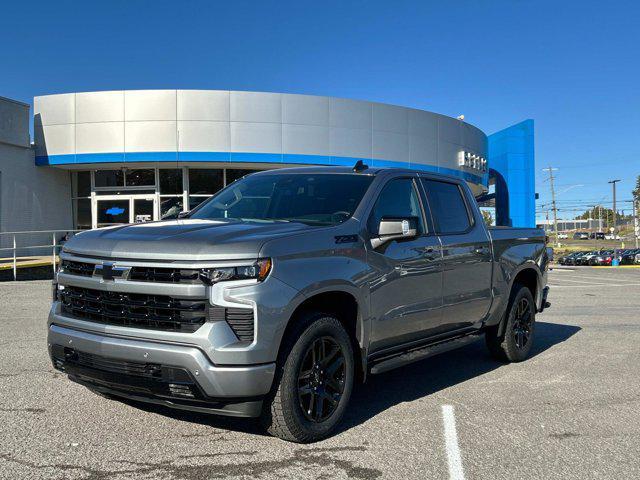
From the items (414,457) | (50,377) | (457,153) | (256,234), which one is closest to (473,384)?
(414,457)

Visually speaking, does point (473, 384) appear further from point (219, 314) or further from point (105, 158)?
point (105, 158)

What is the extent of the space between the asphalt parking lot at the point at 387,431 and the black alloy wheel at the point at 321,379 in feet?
0.79

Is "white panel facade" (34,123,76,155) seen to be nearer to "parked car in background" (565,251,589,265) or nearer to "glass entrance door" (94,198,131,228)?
"glass entrance door" (94,198,131,228)

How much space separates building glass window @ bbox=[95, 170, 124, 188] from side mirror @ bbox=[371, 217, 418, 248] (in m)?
22.1

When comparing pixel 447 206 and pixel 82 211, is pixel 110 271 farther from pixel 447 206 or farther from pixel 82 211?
pixel 82 211

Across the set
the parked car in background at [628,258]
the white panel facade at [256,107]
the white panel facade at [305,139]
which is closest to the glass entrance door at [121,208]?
the white panel facade at [256,107]

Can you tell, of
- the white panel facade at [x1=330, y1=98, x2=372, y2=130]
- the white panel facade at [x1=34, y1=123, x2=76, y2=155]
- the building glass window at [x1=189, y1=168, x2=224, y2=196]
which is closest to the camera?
the white panel facade at [x1=34, y1=123, x2=76, y2=155]

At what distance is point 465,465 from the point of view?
149 inches

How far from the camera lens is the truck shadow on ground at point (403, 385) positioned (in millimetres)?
4565

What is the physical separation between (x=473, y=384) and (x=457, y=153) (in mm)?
25965

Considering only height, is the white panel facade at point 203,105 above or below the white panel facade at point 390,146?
above

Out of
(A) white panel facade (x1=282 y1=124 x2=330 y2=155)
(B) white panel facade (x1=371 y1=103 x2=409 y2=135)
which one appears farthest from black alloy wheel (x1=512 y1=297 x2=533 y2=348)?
(B) white panel facade (x1=371 y1=103 x2=409 y2=135)

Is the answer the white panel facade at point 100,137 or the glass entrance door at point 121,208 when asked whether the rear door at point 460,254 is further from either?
the glass entrance door at point 121,208

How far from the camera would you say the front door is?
182 inches
